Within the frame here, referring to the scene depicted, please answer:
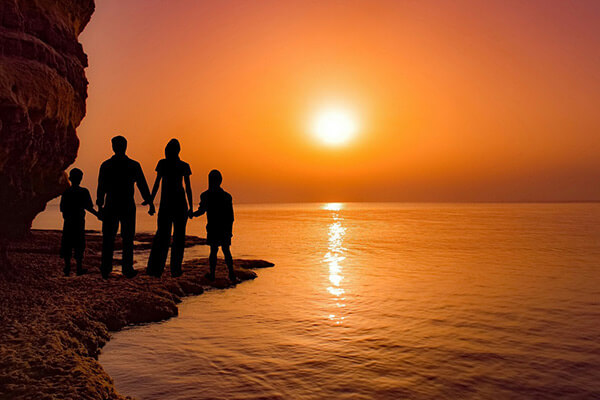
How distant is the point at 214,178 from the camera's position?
8578 millimetres

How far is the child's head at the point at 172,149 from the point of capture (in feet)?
20.1

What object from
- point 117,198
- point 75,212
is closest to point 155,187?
point 117,198

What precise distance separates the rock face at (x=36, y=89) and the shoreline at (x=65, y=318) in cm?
351

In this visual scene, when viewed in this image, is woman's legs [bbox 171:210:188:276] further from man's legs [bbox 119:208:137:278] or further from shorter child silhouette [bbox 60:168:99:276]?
shorter child silhouette [bbox 60:168:99:276]

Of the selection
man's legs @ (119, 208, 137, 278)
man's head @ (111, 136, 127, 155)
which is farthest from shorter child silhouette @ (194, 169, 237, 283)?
man's head @ (111, 136, 127, 155)

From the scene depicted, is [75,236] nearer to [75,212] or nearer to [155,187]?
[75,212]

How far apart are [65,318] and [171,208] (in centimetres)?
965

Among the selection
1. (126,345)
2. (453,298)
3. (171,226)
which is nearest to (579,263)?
(453,298)

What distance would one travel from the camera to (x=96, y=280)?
66.5ft

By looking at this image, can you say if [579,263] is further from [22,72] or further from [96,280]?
[22,72]

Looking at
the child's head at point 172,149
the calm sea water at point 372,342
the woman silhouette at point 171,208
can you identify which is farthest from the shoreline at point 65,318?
the child's head at point 172,149

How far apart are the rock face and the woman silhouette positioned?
11610mm

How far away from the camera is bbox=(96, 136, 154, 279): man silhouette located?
612 cm

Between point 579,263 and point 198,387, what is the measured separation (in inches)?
1514
